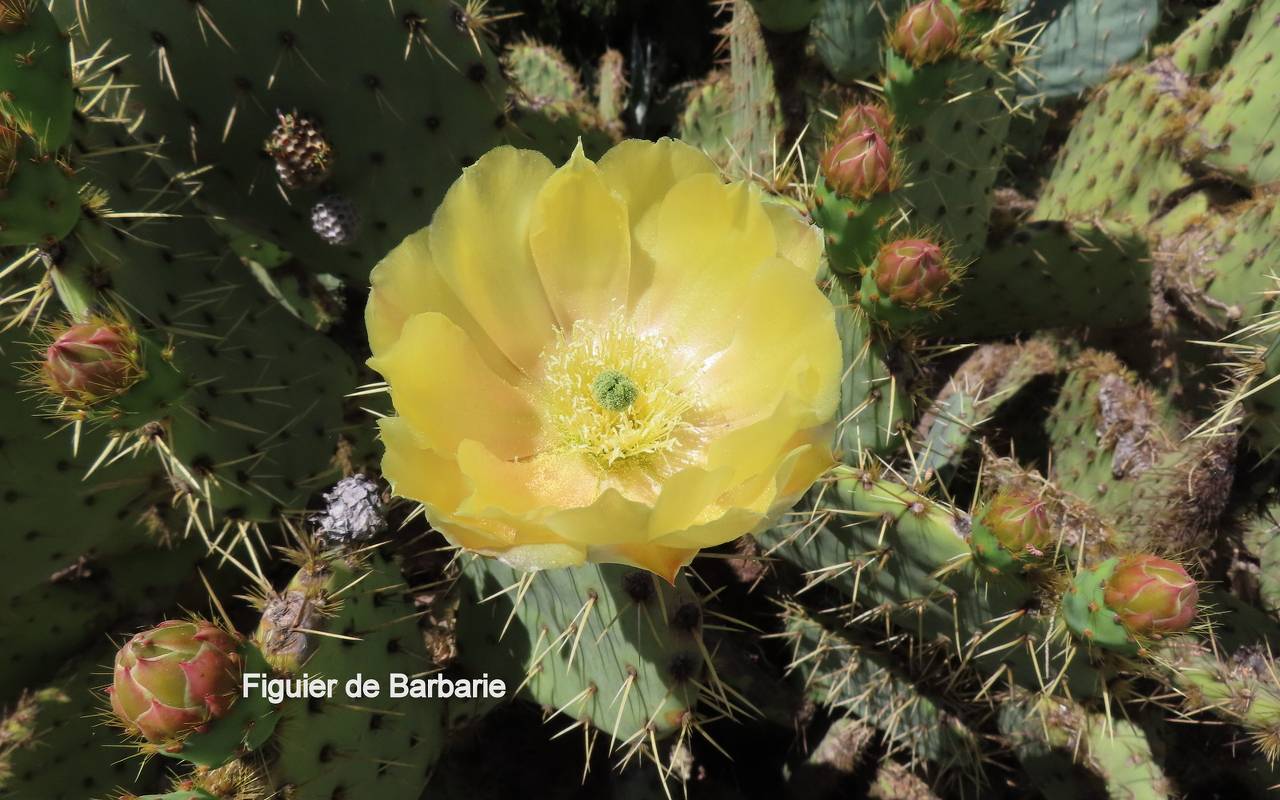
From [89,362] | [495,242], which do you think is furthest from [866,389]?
[89,362]

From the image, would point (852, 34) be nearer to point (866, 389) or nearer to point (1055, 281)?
point (1055, 281)

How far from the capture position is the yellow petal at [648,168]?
1012mm

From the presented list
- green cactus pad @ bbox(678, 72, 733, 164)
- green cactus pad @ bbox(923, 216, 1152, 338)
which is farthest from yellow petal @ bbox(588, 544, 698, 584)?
green cactus pad @ bbox(678, 72, 733, 164)

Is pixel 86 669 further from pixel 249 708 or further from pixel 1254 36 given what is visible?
pixel 1254 36

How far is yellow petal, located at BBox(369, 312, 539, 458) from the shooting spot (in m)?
0.87

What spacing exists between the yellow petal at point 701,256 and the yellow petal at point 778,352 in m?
0.04

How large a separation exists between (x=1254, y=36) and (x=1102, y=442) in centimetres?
101

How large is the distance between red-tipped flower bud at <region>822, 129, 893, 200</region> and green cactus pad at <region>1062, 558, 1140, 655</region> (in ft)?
1.91

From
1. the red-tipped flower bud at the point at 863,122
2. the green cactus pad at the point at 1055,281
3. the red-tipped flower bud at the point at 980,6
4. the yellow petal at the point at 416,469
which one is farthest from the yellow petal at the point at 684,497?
the green cactus pad at the point at 1055,281

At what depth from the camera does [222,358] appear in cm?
139

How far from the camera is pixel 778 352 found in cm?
99

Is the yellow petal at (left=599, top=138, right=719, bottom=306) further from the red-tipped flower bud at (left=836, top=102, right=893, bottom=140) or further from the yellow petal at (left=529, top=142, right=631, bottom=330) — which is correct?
the red-tipped flower bud at (left=836, top=102, right=893, bottom=140)

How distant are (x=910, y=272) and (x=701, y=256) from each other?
10.9 inches

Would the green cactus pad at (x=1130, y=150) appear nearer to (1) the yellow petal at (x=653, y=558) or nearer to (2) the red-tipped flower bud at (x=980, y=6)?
(2) the red-tipped flower bud at (x=980, y=6)
